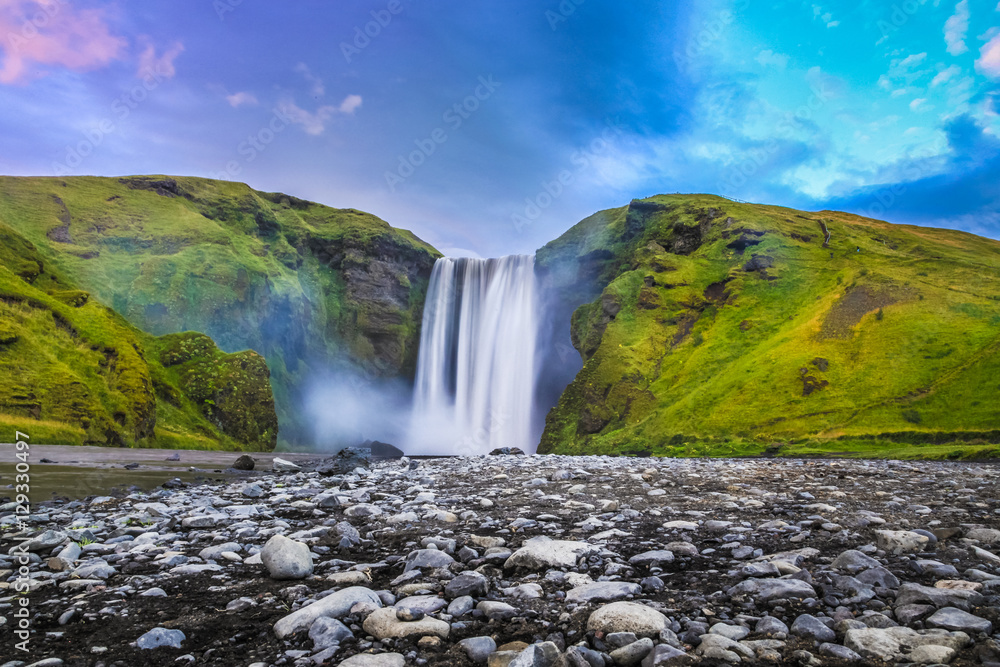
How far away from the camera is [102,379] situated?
3506cm

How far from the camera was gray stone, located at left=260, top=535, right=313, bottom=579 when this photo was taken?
411 centimetres

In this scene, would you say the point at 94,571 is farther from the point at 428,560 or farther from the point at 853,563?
the point at 853,563

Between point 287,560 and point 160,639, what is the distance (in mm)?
1403

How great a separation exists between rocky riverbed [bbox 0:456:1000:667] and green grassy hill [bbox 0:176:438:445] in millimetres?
64234

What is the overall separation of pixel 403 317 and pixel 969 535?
8925cm

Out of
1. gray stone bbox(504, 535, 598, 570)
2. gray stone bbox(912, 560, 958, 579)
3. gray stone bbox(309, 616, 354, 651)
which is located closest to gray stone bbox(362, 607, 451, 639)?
gray stone bbox(309, 616, 354, 651)

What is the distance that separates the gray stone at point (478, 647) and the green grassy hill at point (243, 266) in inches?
2665

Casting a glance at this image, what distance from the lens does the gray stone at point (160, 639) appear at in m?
2.74

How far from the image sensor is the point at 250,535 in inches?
223

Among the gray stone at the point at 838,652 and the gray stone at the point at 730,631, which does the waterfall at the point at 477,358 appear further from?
the gray stone at the point at 838,652

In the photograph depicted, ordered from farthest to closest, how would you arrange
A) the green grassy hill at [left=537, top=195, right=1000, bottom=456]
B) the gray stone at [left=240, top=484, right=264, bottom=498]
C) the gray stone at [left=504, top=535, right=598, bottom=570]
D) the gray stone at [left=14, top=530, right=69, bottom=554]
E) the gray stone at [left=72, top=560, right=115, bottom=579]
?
the green grassy hill at [left=537, top=195, right=1000, bottom=456] < the gray stone at [left=240, top=484, right=264, bottom=498] < the gray stone at [left=14, top=530, right=69, bottom=554] < the gray stone at [left=504, top=535, right=598, bottom=570] < the gray stone at [left=72, top=560, right=115, bottom=579]

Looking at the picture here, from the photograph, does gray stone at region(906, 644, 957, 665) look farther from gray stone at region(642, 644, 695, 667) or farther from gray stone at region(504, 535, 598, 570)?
gray stone at region(504, 535, 598, 570)

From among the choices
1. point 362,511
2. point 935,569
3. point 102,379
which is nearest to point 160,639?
point 362,511

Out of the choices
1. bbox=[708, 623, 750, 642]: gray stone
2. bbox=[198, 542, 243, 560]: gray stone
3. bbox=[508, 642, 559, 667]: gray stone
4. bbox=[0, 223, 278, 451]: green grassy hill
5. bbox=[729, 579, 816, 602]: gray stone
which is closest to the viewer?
bbox=[508, 642, 559, 667]: gray stone
